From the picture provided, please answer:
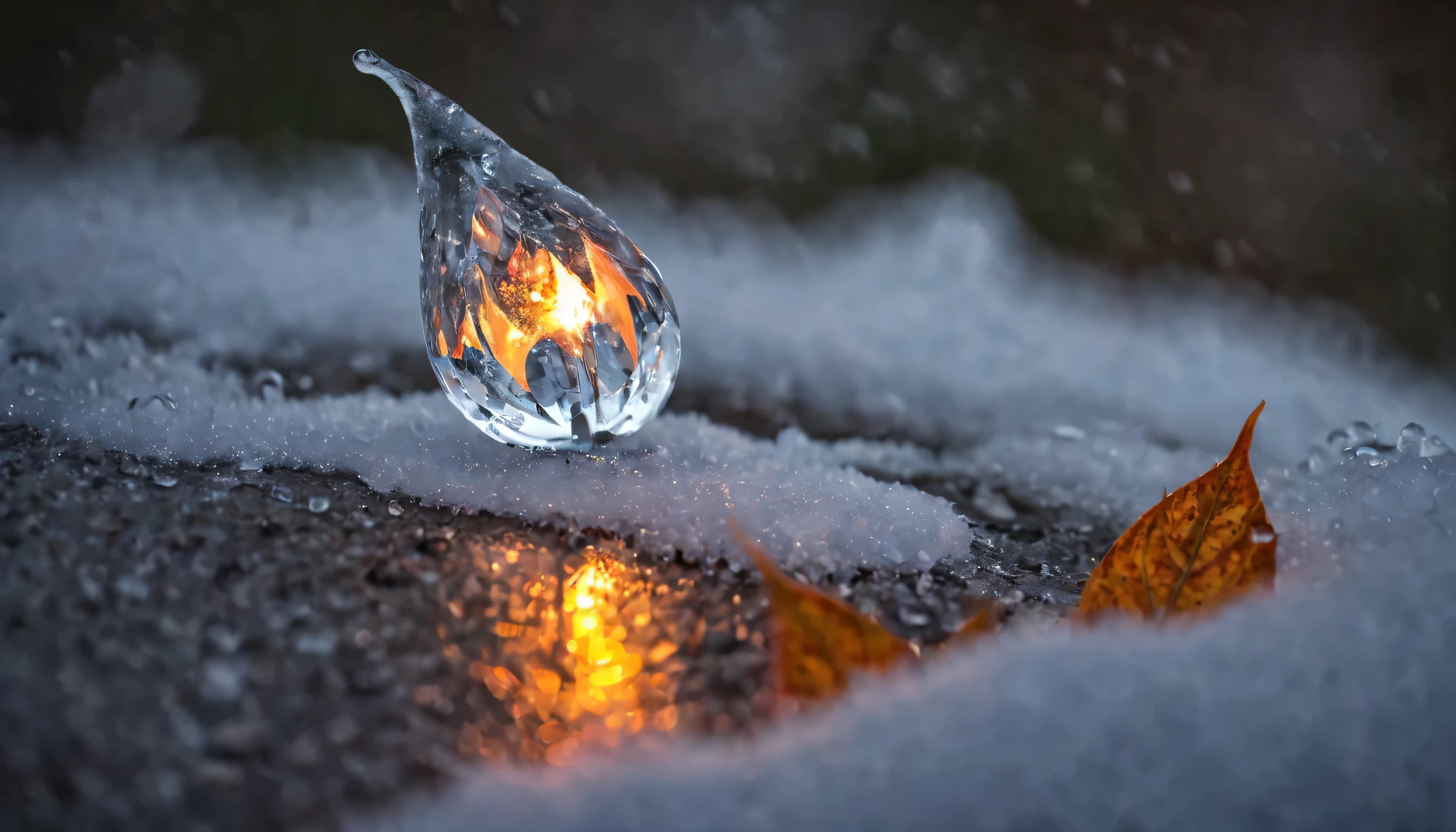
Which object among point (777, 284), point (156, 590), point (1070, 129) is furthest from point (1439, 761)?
point (1070, 129)

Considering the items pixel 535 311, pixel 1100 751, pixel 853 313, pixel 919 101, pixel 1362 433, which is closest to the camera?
pixel 1100 751

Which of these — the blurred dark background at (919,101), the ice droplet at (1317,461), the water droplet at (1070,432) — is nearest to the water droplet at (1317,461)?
the ice droplet at (1317,461)

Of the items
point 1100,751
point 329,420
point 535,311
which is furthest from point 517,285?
point 1100,751

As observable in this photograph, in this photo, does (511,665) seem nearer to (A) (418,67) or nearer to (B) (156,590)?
(B) (156,590)

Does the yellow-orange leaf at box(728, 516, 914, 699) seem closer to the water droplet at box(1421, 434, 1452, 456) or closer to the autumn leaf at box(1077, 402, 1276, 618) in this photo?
the autumn leaf at box(1077, 402, 1276, 618)

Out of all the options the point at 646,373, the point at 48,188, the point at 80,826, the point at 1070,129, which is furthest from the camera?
the point at 1070,129

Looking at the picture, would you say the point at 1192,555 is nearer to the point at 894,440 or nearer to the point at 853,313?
the point at 894,440
